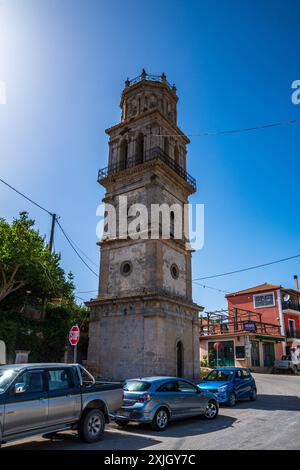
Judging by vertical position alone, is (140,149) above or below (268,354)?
above

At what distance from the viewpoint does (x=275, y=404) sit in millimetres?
14336

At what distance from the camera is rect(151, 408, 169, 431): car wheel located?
9.09 meters

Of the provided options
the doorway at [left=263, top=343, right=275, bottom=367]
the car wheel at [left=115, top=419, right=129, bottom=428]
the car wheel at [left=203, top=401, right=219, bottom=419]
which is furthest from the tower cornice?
the doorway at [left=263, top=343, right=275, bottom=367]

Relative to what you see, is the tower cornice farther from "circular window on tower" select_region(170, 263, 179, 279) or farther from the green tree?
the green tree

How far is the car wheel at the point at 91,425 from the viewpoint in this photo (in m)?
7.63

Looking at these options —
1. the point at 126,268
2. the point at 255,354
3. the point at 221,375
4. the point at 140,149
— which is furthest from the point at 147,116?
the point at 255,354

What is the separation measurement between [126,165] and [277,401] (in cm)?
1807

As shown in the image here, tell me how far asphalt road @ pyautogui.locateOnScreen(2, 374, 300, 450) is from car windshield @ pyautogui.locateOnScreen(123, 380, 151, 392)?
3.28 ft

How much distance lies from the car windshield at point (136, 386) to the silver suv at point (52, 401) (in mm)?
973

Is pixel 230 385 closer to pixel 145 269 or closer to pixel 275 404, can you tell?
pixel 275 404

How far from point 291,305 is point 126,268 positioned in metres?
28.5

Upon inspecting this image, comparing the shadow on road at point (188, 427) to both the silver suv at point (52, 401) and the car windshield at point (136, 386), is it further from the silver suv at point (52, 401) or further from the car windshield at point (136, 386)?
the silver suv at point (52, 401)

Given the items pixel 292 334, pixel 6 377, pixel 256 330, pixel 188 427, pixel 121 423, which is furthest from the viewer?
pixel 292 334

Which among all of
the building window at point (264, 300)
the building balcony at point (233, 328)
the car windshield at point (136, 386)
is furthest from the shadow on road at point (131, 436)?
the building window at point (264, 300)
